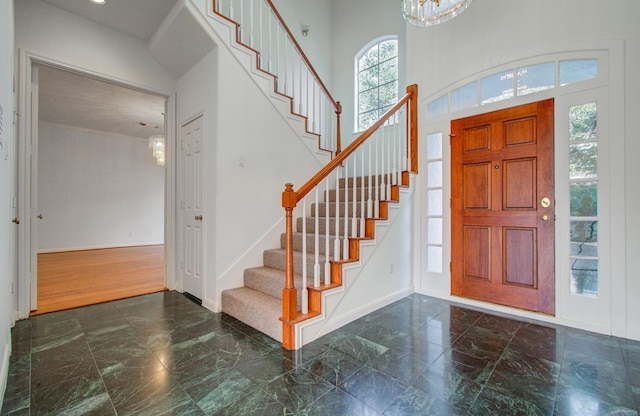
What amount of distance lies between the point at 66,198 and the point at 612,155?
31.5 feet

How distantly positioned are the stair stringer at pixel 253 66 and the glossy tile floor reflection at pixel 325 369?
2.29m

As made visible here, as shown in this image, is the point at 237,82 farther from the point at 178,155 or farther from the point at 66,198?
the point at 66,198

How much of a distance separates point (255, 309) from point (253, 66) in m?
2.56

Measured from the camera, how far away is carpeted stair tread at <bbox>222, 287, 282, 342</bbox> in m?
2.32

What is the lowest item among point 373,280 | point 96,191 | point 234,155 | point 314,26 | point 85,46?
point 373,280

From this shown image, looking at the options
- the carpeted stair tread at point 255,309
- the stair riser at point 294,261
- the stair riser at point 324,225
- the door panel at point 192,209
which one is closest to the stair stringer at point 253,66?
the door panel at point 192,209

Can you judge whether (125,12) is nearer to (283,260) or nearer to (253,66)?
(253,66)

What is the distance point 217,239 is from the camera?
291 cm

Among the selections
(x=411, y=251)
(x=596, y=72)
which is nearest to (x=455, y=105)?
(x=596, y=72)

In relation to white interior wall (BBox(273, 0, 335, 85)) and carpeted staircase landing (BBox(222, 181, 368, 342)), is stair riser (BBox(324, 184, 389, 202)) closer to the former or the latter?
carpeted staircase landing (BBox(222, 181, 368, 342))

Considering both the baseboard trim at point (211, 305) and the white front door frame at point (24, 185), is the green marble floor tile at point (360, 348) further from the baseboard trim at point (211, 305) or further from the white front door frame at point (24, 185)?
the white front door frame at point (24, 185)

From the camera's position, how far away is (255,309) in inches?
98.6

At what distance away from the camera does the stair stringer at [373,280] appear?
238 cm

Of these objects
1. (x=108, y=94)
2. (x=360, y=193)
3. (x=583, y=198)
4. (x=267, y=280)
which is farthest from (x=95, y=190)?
(x=583, y=198)
